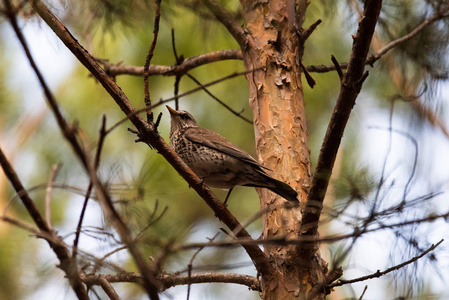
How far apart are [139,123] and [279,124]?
99cm

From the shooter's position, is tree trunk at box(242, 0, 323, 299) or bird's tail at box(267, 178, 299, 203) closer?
tree trunk at box(242, 0, 323, 299)

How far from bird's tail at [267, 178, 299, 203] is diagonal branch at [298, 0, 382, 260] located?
0.41m

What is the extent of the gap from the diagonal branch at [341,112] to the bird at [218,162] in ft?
1.79

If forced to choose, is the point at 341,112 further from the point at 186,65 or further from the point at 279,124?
the point at 186,65

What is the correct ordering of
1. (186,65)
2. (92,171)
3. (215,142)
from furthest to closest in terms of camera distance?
(186,65) < (215,142) < (92,171)

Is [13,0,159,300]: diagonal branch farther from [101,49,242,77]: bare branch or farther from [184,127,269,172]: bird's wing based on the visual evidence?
[101,49,242,77]: bare branch

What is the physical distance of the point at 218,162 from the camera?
3730mm

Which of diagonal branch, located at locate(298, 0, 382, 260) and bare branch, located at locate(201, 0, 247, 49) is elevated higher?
bare branch, located at locate(201, 0, 247, 49)

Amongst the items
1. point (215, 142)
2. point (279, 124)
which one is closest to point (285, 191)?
point (279, 124)

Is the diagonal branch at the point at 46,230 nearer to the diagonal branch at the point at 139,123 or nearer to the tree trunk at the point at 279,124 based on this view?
the diagonal branch at the point at 139,123

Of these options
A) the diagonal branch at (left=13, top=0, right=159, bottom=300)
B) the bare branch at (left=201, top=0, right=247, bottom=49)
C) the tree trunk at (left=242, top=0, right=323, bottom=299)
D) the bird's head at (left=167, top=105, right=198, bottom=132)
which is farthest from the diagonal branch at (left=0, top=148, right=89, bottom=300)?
the bird's head at (left=167, top=105, right=198, bottom=132)

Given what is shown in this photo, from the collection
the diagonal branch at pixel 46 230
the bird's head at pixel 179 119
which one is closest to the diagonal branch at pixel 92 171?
the diagonal branch at pixel 46 230

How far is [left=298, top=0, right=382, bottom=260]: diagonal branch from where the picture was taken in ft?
7.77

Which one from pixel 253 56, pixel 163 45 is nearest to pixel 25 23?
pixel 253 56
